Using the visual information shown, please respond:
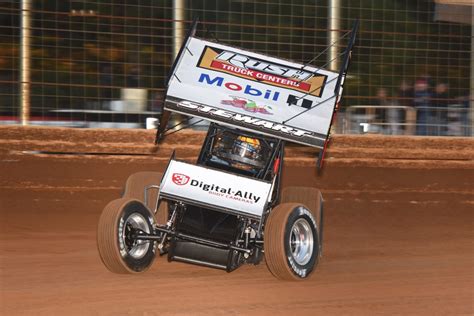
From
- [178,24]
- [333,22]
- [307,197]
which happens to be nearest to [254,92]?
[307,197]

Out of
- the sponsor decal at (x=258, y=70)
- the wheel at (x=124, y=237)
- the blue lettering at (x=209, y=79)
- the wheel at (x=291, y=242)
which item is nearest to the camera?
the wheel at (x=124, y=237)

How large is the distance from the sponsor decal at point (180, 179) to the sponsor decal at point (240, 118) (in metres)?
0.56

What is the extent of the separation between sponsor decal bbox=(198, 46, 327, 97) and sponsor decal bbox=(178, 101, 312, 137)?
1.54 feet

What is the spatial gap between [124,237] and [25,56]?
217 inches

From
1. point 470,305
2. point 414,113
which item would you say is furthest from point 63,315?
point 414,113

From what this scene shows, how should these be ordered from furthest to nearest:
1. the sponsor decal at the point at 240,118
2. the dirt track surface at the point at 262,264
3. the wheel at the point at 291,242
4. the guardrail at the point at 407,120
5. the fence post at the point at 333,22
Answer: the guardrail at the point at 407,120
the fence post at the point at 333,22
the sponsor decal at the point at 240,118
the wheel at the point at 291,242
the dirt track surface at the point at 262,264

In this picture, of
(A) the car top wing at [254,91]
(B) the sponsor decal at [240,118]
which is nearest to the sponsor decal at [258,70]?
(A) the car top wing at [254,91]

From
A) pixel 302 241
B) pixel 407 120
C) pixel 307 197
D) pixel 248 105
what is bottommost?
pixel 302 241

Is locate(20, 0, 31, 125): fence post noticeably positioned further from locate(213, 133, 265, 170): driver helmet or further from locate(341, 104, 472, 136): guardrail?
locate(213, 133, 265, 170): driver helmet

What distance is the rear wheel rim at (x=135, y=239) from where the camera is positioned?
7.91m

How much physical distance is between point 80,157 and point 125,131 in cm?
75

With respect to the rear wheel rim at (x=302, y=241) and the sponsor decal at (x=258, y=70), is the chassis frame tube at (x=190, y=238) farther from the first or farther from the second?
the sponsor decal at (x=258, y=70)

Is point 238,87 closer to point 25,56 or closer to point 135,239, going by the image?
point 135,239

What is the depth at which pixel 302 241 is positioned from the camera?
837 centimetres
